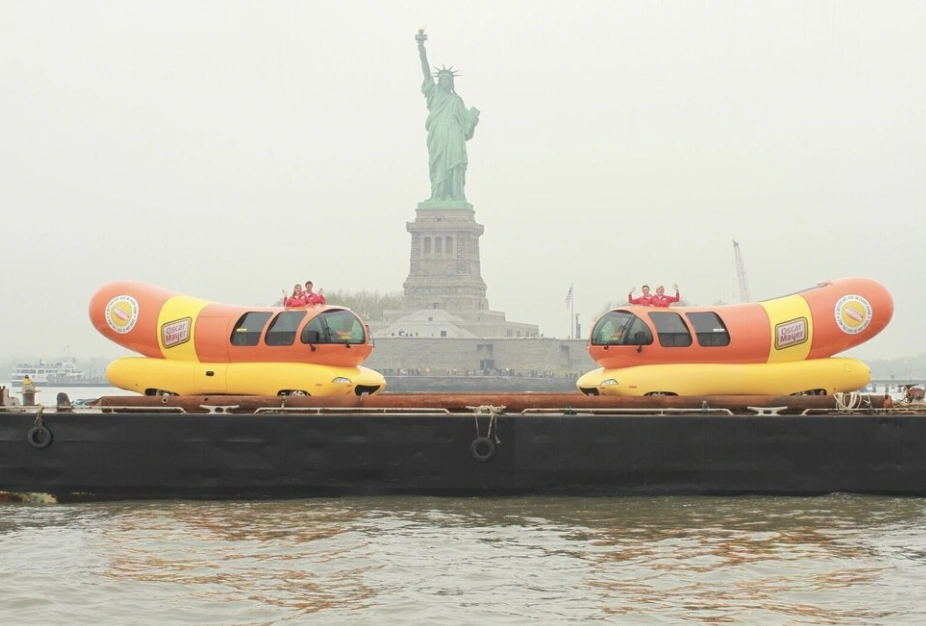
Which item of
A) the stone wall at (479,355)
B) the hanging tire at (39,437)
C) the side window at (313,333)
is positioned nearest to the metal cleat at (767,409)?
the side window at (313,333)

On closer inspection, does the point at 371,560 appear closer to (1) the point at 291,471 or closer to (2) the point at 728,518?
(1) the point at 291,471

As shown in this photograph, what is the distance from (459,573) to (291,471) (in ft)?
23.2

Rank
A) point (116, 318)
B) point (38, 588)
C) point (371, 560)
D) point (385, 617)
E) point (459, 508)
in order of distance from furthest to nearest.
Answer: point (116, 318)
point (459, 508)
point (371, 560)
point (38, 588)
point (385, 617)

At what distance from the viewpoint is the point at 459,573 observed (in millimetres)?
21391

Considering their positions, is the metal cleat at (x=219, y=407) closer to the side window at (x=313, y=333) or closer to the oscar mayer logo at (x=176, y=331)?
the oscar mayer logo at (x=176, y=331)

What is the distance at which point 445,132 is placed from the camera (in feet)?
582

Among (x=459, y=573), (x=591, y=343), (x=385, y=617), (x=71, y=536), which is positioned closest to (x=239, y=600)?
(x=385, y=617)

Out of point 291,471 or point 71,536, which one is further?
point 291,471

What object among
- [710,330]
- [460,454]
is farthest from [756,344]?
[460,454]

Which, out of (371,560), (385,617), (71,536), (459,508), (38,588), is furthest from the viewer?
(459,508)

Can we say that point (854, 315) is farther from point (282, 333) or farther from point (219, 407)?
point (219, 407)

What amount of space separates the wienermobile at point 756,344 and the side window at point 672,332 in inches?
0.8

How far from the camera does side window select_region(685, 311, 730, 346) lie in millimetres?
28594

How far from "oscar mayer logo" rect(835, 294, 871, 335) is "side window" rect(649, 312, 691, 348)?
3203 millimetres
